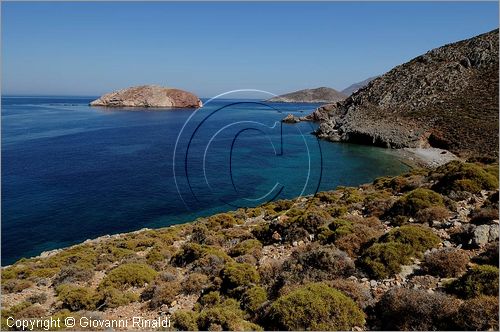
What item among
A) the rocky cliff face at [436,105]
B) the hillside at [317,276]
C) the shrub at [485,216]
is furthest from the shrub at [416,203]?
the rocky cliff face at [436,105]

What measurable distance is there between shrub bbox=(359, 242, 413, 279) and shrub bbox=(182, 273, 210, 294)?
492 cm

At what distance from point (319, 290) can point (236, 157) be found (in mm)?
55372

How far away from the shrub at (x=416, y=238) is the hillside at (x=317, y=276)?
0.11 feet

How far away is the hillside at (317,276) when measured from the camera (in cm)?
775

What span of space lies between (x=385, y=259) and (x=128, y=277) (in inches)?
344

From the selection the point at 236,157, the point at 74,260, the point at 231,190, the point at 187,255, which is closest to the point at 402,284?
the point at 187,255

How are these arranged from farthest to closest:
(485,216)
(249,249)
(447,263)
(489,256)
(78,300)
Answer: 1. (249,249)
2. (485,216)
3. (78,300)
4. (489,256)
5. (447,263)

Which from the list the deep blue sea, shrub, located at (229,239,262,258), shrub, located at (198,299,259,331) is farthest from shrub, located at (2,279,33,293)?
shrub, located at (198,299,259,331)

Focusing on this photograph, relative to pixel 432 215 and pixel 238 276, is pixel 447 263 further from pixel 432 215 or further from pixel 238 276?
pixel 238 276

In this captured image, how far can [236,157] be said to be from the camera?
63406 millimetres

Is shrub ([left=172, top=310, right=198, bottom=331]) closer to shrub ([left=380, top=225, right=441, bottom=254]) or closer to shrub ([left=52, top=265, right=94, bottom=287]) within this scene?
shrub ([left=380, top=225, right=441, bottom=254])

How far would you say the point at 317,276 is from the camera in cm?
1012

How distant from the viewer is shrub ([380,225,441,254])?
35.1 ft

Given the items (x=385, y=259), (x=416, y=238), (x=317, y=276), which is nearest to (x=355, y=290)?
(x=317, y=276)
